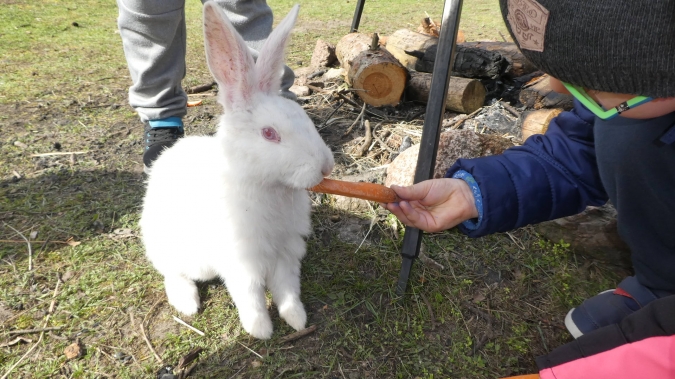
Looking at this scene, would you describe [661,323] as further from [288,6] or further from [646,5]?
[288,6]

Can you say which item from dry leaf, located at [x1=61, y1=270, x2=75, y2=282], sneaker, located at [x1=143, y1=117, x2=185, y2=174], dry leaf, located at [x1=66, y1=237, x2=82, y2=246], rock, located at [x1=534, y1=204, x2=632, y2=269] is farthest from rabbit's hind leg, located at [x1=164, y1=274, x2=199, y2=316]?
rock, located at [x1=534, y1=204, x2=632, y2=269]

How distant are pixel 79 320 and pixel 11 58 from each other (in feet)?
13.6

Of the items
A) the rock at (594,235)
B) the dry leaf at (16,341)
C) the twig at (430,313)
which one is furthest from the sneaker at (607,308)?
the dry leaf at (16,341)

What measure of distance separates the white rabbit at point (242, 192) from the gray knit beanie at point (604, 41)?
0.81m

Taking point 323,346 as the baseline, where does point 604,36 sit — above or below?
above

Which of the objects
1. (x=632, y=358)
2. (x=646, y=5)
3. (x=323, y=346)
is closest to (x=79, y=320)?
(x=323, y=346)

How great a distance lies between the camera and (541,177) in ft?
6.15

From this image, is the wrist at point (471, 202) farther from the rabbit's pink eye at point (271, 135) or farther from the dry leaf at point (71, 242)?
the dry leaf at point (71, 242)

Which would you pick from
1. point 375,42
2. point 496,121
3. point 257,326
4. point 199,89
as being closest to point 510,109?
point 496,121

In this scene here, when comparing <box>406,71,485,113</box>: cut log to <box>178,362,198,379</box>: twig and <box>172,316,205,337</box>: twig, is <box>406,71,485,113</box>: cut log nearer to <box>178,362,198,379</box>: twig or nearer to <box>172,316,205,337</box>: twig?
<box>172,316,205,337</box>: twig

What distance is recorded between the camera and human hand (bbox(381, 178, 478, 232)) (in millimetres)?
1825

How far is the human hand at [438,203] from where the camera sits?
1.83 m

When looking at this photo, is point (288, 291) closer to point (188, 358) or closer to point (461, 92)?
point (188, 358)

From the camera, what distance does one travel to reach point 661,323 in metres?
1.33
